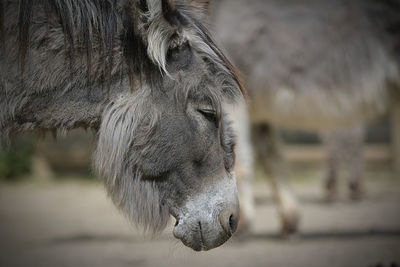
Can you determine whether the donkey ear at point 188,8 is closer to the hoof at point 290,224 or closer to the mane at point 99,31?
the mane at point 99,31

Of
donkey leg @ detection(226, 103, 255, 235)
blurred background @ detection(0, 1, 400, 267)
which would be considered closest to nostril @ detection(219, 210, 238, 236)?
blurred background @ detection(0, 1, 400, 267)

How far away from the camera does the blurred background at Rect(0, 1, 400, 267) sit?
3.79 m

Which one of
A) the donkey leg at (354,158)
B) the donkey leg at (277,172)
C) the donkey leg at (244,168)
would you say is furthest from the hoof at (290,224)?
the donkey leg at (354,158)

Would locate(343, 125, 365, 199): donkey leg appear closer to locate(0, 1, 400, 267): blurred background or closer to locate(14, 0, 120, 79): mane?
locate(0, 1, 400, 267): blurred background

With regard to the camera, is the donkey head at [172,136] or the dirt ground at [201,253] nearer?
the donkey head at [172,136]

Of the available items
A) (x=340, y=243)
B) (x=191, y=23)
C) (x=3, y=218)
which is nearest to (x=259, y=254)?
(x=340, y=243)

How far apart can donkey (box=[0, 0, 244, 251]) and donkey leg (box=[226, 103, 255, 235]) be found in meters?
2.23

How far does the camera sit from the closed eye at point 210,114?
1.99m

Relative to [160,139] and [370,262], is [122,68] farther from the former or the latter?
[370,262]

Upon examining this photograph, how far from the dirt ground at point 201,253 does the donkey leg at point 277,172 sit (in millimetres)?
166

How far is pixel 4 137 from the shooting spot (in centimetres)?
199

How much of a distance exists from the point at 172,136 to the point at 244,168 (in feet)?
7.98

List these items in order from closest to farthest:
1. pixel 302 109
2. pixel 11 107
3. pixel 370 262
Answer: pixel 11 107, pixel 370 262, pixel 302 109

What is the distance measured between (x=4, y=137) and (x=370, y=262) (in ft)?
8.40
